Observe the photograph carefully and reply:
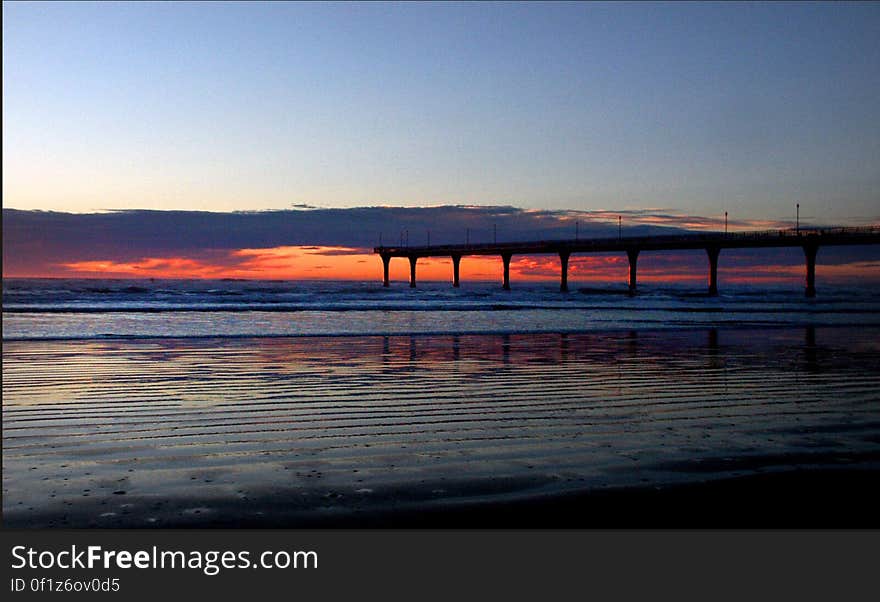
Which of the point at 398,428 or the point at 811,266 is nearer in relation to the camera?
the point at 398,428

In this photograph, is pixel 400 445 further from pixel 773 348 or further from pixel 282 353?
pixel 773 348

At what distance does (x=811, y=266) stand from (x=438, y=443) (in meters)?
75.0

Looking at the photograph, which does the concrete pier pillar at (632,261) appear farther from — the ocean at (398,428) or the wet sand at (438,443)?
the wet sand at (438,443)

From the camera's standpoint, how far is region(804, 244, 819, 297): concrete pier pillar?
72438mm

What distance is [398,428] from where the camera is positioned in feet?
26.8

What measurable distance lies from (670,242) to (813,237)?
16.6 meters

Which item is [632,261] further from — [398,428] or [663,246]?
[398,428]

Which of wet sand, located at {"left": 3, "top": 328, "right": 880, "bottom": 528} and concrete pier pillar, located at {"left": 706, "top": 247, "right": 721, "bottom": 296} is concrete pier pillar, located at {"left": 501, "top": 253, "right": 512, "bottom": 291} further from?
wet sand, located at {"left": 3, "top": 328, "right": 880, "bottom": 528}

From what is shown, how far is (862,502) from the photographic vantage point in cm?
554

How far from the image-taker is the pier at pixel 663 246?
73312mm

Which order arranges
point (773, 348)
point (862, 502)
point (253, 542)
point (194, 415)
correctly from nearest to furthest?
point (253, 542) → point (862, 502) → point (194, 415) → point (773, 348)

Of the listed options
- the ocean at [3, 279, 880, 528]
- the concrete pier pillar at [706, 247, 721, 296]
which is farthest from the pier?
the ocean at [3, 279, 880, 528]

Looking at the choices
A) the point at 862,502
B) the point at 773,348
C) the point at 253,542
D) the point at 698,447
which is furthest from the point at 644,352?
the point at 253,542

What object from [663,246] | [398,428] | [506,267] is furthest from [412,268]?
[398,428]
